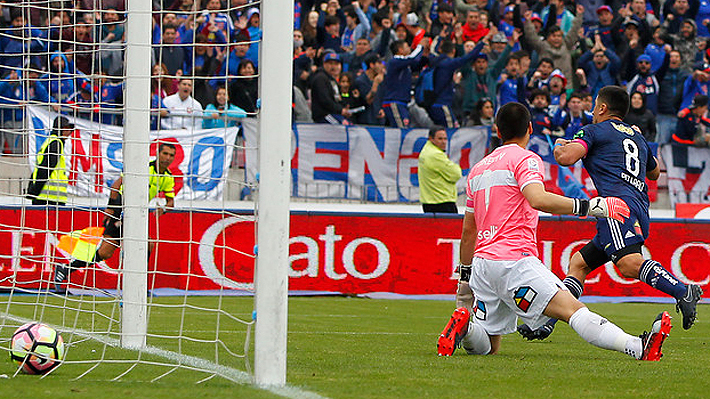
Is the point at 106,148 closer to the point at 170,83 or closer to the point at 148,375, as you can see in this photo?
the point at 170,83

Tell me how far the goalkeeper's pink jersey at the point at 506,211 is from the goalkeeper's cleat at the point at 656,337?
883mm

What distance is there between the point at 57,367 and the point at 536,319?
297cm

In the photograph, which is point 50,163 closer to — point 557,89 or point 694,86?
point 557,89

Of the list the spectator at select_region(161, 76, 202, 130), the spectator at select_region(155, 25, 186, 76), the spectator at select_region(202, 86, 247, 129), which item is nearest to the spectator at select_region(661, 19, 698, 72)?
the spectator at select_region(202, 86, 247, 129)

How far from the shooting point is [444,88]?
60.8 feet

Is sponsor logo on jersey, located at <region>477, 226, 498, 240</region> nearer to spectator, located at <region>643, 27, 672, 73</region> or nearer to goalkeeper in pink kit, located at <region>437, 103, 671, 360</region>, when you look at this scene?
goalkeeper in pink kit, located at <region>437, 103, 671, 360</region>

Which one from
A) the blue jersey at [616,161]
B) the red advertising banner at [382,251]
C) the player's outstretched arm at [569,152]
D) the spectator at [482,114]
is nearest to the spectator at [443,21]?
the spectator at [482,114]

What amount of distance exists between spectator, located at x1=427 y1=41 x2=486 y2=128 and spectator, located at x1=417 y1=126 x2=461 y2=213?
2.93 meters

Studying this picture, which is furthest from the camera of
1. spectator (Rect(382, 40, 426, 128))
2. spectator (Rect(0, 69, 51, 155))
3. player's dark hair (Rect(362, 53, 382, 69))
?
player's dark hair (Rect(362, 53, 382, 69))

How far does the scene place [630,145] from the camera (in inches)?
338

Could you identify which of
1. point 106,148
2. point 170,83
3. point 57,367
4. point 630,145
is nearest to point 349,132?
point 170,83

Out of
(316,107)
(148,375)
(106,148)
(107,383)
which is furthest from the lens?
(316,107)

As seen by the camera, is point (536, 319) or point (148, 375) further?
point (536, 319)

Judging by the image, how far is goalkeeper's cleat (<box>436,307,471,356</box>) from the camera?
23.9ft
